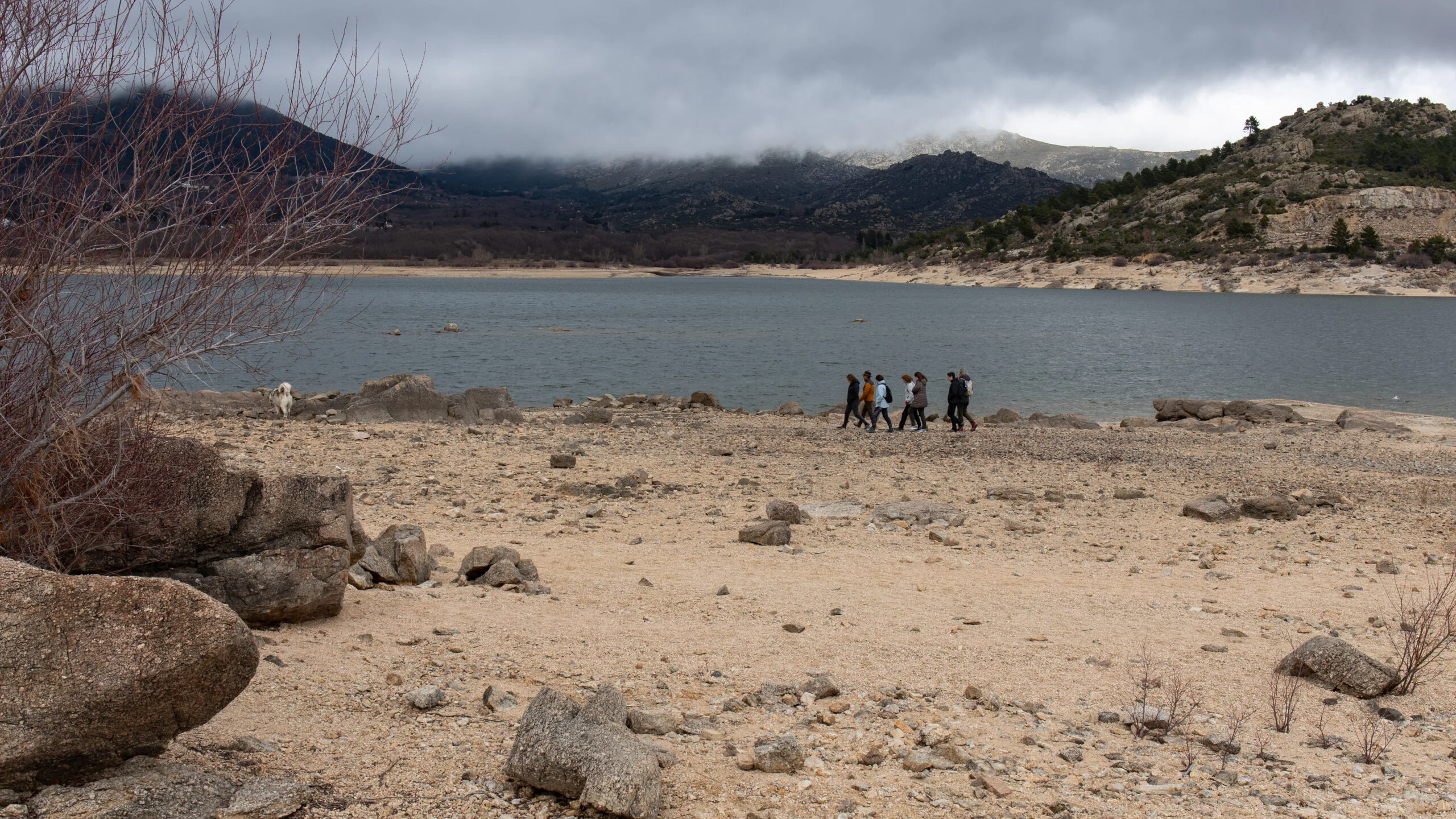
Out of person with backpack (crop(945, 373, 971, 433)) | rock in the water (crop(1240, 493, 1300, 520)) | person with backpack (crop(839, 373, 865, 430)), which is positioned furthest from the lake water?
rock in the water (crop(1240, 493, 1300, 520))

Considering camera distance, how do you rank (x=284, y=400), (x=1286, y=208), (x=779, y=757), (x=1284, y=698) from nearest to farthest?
1. (x=779, y=757)
2. (x=1284, y=698)
3. (x=284, y=400)
4. (x=1286, y=208)

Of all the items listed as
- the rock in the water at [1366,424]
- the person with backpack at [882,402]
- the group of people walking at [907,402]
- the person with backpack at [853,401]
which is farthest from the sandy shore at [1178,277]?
the rock in the water at [1366,424]

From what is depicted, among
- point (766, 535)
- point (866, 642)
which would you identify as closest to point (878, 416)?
point (766, 535)

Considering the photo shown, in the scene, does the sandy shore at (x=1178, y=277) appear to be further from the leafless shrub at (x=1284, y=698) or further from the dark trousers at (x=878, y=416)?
the leafless shrub at (x=1284, y=698)

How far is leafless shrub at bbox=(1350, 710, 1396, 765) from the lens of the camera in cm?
567

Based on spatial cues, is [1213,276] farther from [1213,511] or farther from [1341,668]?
[1341,668]

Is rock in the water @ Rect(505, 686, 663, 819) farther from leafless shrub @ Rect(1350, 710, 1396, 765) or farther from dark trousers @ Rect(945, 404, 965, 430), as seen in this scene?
dark trousers @ Rect(945, 404, 965, 430)

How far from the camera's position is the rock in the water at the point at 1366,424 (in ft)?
80.2

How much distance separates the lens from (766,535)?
11.5 meters

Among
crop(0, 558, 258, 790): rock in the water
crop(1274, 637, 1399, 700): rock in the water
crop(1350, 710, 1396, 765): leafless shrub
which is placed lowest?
crop(1350, 710, 1396, 765): leafless shrub

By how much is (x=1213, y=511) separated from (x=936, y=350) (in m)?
41.2

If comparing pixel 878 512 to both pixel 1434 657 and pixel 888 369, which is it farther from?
pixel 888 369

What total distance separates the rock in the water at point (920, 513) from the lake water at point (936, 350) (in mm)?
6936

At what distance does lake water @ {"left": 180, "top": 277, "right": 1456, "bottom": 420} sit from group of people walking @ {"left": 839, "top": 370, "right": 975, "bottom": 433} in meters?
8.80
